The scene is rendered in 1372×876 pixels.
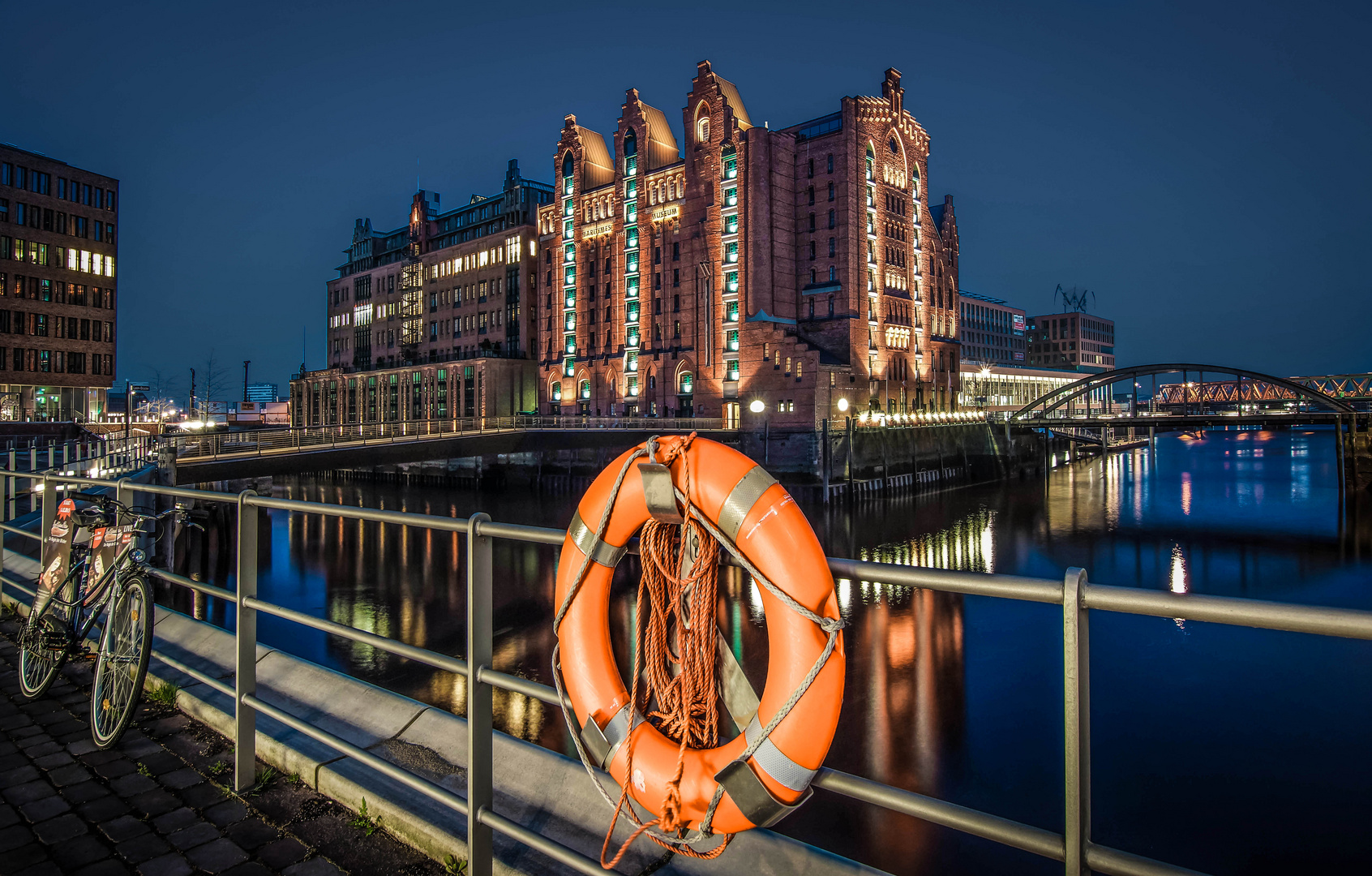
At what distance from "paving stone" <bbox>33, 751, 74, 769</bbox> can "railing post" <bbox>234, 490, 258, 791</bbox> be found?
1201 mm

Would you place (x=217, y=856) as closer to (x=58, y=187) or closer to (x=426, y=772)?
(x=426, y=772)

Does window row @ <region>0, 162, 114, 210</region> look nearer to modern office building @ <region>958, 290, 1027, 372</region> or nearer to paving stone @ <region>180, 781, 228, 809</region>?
paving stone @ <region>180, 781, 228, 809</region>

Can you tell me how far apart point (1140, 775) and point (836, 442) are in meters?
36.8

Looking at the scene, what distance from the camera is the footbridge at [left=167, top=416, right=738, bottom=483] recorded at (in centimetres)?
2633

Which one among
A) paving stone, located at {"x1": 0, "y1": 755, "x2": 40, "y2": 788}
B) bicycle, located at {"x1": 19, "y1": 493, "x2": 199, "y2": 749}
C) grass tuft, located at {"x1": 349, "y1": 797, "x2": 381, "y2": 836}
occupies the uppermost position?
bicycle, located at {"x1": 19, "y1": 493, "x2": 199, "y2": 749}

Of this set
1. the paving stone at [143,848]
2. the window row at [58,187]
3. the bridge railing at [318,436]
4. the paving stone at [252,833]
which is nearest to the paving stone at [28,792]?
the paving stone at [143,848]

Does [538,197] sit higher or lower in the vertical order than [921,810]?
higher

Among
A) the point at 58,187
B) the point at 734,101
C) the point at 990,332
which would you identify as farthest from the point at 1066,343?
the point at 58,187

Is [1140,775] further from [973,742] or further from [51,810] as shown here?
[51,810]

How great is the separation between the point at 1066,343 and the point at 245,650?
150556 millimetres

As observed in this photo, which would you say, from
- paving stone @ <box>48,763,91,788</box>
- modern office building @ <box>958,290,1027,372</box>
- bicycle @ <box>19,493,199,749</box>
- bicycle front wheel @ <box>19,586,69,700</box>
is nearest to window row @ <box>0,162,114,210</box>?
bicycle @ <box>19,493,199,749</box>

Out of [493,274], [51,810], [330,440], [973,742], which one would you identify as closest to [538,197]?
[493,274]

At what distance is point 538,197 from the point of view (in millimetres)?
76375

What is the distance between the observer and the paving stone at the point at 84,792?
3834 millimetres
